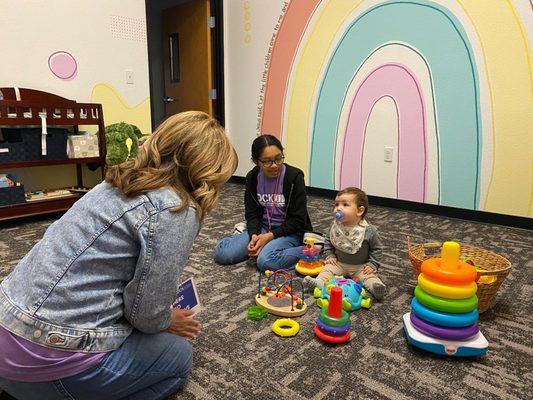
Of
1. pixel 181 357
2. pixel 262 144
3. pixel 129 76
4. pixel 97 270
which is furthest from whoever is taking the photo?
pixel 129 76

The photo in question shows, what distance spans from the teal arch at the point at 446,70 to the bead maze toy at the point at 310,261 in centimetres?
162

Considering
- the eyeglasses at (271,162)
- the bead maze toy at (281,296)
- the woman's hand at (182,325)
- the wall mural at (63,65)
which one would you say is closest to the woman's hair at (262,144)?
the eyeglasses at (271,162)

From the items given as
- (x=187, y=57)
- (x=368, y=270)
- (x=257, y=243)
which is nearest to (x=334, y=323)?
(x=368, y=270)

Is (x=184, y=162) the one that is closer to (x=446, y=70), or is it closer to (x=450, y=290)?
(x=450, y=290)

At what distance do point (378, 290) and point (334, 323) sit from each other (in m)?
0.37

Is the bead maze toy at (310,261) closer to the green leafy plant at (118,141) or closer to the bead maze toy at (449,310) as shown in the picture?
the bead maze toy at (449,310)

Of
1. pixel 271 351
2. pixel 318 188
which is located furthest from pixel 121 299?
pixel 318 188

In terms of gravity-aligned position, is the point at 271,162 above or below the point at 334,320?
above

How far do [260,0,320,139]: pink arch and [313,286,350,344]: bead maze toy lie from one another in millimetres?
2882

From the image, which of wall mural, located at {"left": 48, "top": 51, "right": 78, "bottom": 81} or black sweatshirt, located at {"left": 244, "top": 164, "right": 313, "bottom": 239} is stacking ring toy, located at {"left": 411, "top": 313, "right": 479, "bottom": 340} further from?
wall mural, located at {"left": 48, "top": 51, "right": 78, "bottom": 81}

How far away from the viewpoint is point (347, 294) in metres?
1.64

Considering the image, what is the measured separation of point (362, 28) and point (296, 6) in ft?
2.40

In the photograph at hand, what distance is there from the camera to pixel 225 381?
1.19 metres

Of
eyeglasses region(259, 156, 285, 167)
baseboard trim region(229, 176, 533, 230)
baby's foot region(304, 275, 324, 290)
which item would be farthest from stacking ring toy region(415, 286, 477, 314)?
baseboard trim region(229, 176, 533, 230)
